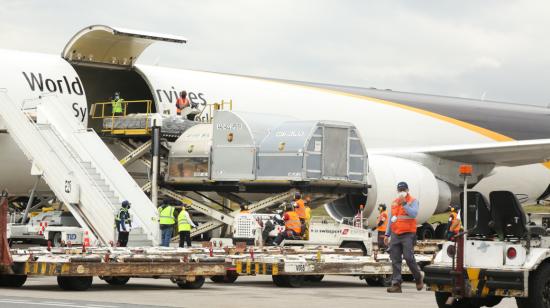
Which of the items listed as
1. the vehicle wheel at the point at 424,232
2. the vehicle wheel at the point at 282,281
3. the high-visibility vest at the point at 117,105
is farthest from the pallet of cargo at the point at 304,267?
the vehicle wheel at the point at 424,232

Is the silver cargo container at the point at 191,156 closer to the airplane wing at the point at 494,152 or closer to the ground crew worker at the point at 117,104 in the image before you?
the ground crew worker at the point at 117,104

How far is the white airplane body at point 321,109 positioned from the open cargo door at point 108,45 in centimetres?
3

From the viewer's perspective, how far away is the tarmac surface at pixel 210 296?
12016mm

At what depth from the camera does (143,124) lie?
23234 mm

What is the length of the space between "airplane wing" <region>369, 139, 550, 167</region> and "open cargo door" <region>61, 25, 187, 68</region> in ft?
24.9

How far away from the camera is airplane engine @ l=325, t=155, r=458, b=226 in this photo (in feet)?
79.8

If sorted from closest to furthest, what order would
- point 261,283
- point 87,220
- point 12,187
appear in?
point 261,283, point 87,220, point 12,187

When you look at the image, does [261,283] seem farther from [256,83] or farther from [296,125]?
[256,83]

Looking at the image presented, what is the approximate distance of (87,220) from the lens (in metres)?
20.5

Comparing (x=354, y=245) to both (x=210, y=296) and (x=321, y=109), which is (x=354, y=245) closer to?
(x=210, y=296)

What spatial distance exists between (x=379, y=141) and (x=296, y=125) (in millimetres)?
8186

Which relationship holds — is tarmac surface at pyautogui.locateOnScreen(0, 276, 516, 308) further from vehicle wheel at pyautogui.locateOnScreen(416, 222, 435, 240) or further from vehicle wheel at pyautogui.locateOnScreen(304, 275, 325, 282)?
vehicle wheel at pyautogui.locateOnScreen(416, 222, 435, 240)

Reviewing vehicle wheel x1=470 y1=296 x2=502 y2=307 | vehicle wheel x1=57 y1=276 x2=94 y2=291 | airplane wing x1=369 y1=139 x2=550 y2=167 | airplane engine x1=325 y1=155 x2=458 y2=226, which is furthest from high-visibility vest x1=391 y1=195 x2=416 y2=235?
airplane wing x1=369 y1=139 x2=550 y2=167

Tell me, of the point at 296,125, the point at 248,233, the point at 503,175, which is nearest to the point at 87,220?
the point at 248,233
